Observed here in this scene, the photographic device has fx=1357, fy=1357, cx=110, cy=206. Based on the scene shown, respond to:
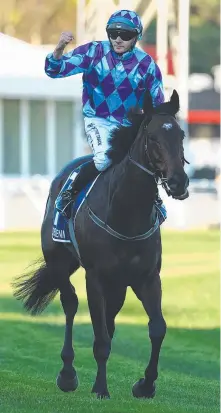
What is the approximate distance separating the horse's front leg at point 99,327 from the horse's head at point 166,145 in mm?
798

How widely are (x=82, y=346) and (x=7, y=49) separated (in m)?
23.4

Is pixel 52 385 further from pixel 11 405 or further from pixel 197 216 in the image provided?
pixel 197 216

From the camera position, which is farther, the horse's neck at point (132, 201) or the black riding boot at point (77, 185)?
the black riding boot at point (77, 185)

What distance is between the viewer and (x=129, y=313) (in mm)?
16594

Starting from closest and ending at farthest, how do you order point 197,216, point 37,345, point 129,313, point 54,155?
point 37,345
point 129,313
point 197,216
point 54,155

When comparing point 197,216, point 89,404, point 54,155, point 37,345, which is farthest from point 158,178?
point 54,155

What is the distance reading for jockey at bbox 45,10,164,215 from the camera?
8.55 m

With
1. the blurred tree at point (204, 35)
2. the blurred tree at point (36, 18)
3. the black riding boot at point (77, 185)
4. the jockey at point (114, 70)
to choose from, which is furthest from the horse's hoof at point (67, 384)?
the blurred tree at point (204, 35)

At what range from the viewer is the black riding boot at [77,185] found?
29.1 feet

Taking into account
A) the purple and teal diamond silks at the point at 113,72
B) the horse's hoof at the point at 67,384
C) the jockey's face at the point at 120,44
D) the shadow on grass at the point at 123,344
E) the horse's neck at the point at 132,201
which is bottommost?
the shadow on grass at the point at 123,344

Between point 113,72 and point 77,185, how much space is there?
82cm

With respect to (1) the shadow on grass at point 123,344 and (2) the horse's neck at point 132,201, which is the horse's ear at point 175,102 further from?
(1) the shadow on grass at point 123,344

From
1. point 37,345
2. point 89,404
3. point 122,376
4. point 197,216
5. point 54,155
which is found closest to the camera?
point 89,404

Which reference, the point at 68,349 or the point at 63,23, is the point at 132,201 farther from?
the point at 63,23
